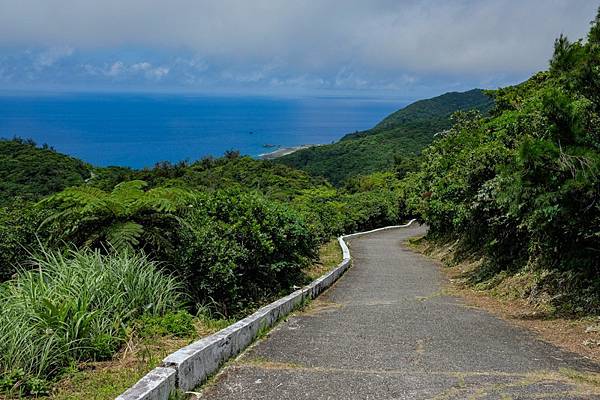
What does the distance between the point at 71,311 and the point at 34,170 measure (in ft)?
188

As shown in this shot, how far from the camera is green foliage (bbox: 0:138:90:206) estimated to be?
49.5 meters

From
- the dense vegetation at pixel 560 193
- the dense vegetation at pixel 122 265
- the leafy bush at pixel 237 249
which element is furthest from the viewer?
the leafy bush at pixel 237 249

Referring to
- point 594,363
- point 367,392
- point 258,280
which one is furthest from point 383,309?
point 367,392

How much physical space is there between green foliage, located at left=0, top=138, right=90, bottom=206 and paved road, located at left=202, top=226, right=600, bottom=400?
Answer: 41.9 metres

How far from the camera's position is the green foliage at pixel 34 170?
49.5m

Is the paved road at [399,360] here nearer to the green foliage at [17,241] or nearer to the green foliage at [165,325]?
the green foliage at [165,325]

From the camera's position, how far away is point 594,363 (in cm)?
548

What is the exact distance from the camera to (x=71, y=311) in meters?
4.79

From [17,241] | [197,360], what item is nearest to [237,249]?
[197,360]

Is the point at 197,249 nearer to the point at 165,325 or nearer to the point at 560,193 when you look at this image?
the point at 165,325

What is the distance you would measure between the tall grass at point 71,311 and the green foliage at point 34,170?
4172 cm

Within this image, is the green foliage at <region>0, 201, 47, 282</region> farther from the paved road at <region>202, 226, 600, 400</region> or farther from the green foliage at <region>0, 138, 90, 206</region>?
the green foliage at <region>0, 138, 90, 206</region>

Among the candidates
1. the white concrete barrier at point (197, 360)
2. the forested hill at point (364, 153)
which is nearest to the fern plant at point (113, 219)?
the white concrete barrier at point (197, 360)

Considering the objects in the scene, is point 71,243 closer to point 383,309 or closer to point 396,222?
point 383,309
